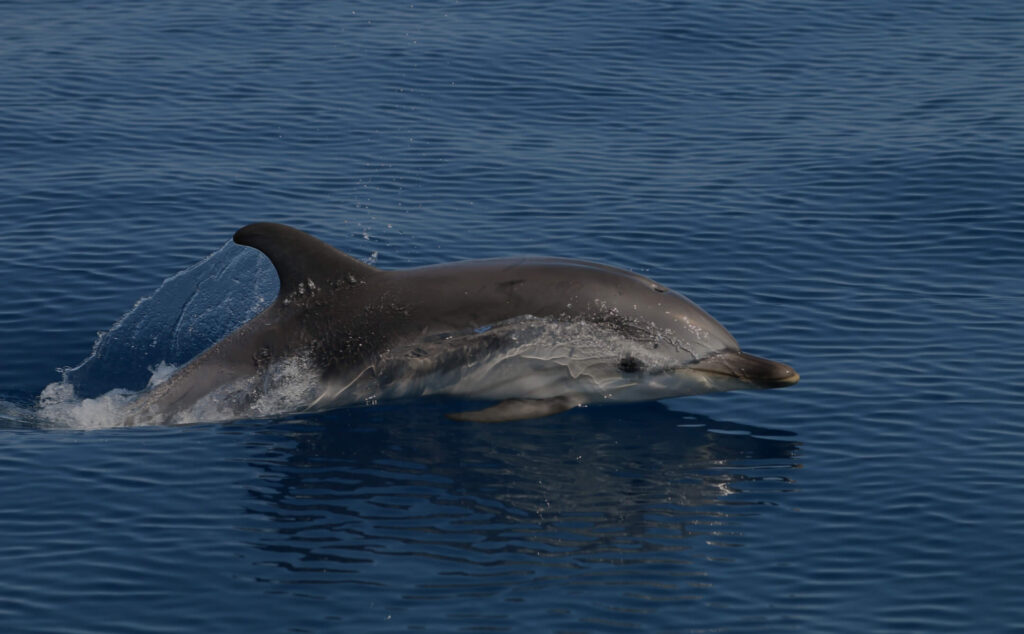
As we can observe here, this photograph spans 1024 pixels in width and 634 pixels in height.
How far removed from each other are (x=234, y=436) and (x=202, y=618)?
15.5 feet

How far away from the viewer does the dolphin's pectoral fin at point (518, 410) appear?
17823 mm

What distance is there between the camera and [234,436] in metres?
18.1

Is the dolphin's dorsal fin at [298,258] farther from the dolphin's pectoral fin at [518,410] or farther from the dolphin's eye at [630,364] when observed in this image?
the dolphin's eye at [630,364]

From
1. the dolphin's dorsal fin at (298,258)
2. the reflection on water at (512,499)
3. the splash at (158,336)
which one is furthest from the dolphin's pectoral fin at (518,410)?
the splash at (158,336)

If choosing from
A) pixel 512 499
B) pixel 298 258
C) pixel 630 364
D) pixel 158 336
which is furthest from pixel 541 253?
pixel 512 499

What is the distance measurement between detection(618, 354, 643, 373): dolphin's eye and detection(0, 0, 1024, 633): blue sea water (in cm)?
68

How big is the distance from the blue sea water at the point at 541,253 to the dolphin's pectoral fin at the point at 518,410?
11.4 inches

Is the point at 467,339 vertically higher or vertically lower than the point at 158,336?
higher

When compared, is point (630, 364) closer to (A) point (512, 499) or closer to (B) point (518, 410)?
(B) point (518, 410)

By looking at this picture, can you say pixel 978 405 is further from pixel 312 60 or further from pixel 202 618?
pixel 312 60

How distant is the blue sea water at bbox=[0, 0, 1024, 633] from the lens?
1447cm

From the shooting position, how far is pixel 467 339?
18.3 metres

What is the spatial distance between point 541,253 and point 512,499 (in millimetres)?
9680

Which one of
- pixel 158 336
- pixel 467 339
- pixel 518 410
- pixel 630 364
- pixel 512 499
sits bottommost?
pixel 158 336
